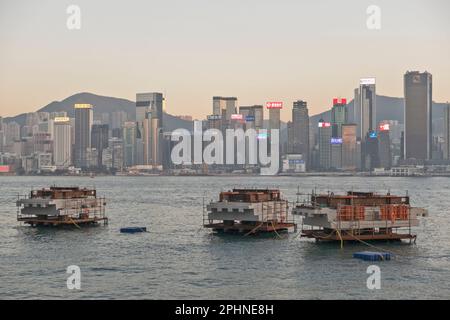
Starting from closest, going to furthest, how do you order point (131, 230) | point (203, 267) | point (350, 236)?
point (203, 267) → point (350, 236) → point (131, 230)

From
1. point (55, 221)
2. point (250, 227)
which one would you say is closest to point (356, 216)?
point (250, 227)

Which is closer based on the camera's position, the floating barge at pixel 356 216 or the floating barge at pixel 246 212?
the floating barge at pixel 356 216

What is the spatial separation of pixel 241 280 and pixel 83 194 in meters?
40.0

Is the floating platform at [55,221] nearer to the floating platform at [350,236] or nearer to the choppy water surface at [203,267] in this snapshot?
the choppy water surface at [203,267]

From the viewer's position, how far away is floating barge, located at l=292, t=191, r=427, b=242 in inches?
2554

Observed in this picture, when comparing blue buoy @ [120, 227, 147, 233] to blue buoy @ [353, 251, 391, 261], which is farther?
blue buoy @ [120, 227, 147, 233]

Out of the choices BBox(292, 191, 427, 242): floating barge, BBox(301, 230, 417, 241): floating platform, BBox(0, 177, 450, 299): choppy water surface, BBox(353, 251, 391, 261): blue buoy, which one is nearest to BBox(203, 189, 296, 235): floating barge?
BBox(0, 177, 450, 299): choppy water surface

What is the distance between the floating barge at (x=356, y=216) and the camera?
64.9 m

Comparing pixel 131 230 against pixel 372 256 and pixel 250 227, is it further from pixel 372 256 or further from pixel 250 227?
pixel 372 256

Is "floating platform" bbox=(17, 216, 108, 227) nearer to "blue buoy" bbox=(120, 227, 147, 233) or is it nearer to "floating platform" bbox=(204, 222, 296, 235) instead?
"blue buoy" bbox=(120, 227, 147, 233)

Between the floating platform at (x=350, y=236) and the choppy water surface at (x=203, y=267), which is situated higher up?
the floating platform at (x=350, y=236)

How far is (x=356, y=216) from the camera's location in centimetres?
6531

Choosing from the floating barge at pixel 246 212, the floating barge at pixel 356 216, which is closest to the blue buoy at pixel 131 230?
the floating barge at pixel 246 212
